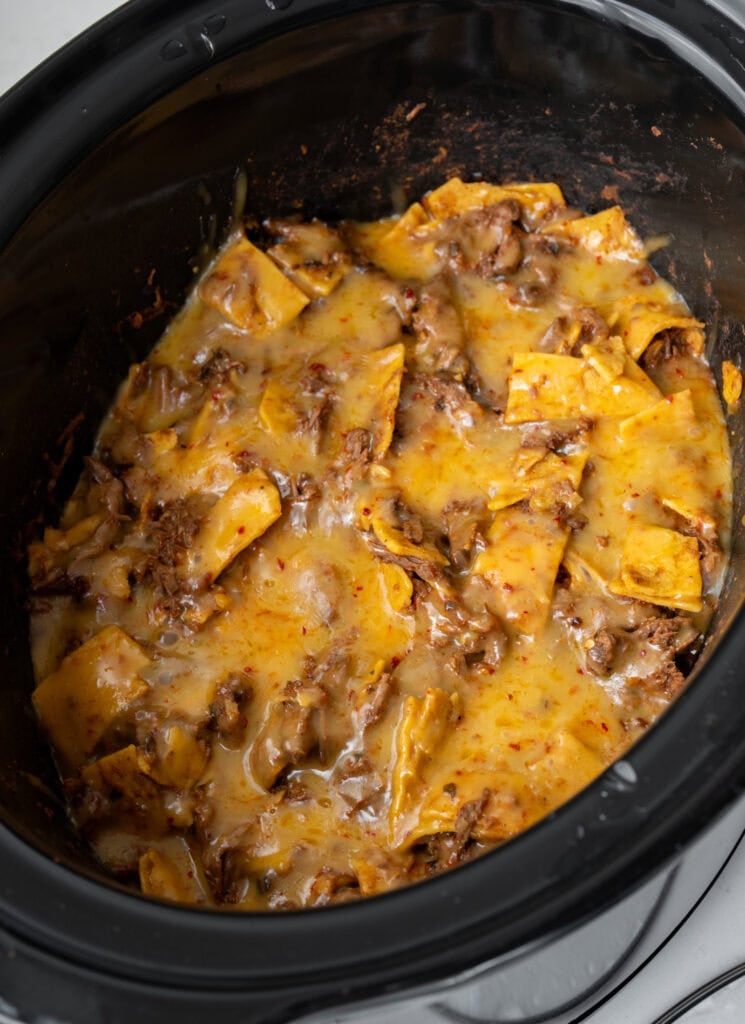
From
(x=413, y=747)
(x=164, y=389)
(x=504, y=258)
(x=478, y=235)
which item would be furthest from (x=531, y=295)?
(x=413, y=747)

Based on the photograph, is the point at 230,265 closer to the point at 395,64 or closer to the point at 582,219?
the point at 395,64

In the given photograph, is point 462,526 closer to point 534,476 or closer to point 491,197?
point 534,476

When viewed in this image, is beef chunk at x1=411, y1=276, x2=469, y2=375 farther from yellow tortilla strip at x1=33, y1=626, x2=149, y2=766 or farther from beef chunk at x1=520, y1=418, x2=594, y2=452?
yellow tortilla strip at x1=33, y1=626, x2=149, y2=766

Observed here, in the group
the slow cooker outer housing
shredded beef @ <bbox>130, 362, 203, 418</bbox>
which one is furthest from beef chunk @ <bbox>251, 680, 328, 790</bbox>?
shredded beef @ <bbox>130, 362, 203, 418</bbox>

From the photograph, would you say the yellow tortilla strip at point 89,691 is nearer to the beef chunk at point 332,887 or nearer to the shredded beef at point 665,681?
the beef chunk at point 332,887

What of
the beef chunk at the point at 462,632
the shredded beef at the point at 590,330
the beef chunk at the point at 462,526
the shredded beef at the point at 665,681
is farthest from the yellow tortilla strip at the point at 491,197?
the shredded beef at the point at 665,681

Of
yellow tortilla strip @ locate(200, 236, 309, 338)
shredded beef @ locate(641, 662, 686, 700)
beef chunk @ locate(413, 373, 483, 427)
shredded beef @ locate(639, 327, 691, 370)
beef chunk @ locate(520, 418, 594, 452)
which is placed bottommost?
shredded beef @ locate(641, 662, 686, 700)
